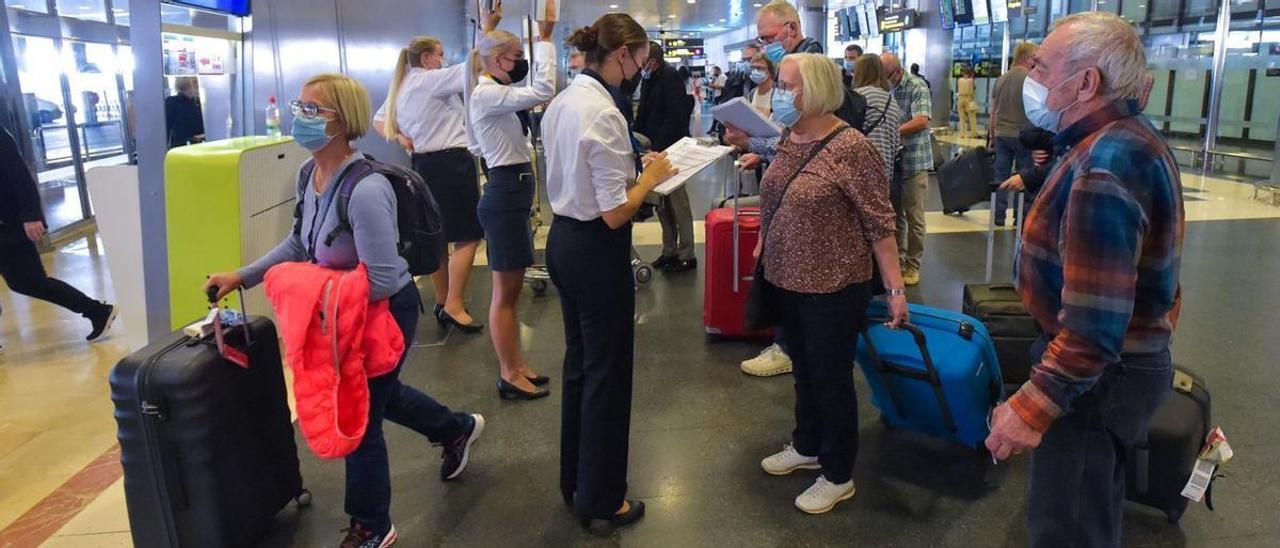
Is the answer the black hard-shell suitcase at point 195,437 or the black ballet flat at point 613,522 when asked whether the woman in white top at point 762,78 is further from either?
the black hard-shell suitcase at point 195,437

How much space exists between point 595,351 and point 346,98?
971mm

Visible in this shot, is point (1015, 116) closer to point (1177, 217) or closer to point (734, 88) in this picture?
point (734, 88)

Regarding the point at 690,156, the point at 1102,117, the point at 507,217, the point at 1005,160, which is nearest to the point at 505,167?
the point at 507,217

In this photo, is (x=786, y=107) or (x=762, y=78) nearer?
(x=786, y=107)

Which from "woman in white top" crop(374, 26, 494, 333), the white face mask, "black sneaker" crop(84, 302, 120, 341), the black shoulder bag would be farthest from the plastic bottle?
the white face mask

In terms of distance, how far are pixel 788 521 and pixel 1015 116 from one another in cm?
526

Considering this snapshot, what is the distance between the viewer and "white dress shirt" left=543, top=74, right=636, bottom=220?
210cm

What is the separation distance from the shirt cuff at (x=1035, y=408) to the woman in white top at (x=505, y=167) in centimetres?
219

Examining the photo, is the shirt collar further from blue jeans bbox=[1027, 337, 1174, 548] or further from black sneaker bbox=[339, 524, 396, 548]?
black sneaker bbox=[339, 524, 396, 548]

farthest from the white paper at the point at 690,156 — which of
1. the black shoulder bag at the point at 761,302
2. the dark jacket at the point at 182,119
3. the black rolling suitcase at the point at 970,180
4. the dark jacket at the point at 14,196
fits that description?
the dark jacket at the point at 182,119

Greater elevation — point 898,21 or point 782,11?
point 898,21

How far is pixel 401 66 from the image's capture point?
4.31 meters

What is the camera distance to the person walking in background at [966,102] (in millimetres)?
15719

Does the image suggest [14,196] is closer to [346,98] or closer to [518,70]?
[518,70]
